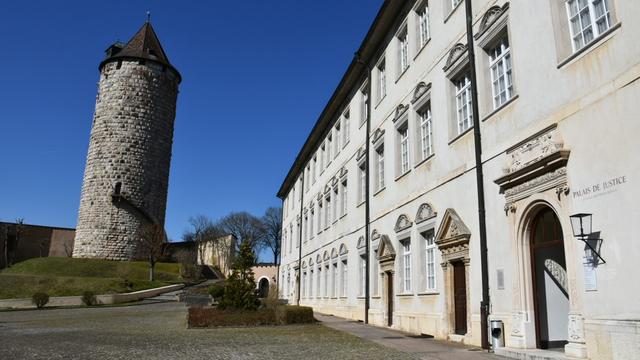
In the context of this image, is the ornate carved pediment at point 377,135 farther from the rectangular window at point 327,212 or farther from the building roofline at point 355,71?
the rectangular window at point 327,212

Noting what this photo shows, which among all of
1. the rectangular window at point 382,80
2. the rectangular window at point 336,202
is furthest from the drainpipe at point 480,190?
the rectangular window at point 336,202

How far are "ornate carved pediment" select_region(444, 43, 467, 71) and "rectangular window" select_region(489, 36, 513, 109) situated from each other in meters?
1.04

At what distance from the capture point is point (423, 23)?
1666 centimetres

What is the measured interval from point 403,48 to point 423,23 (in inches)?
74.9

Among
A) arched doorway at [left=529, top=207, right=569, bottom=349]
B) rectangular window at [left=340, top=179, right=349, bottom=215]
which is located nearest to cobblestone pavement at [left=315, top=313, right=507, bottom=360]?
arched doorway at [left=529, top=207, right=569, bottom=349]

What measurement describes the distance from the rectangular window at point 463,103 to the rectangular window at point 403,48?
417 centimetres

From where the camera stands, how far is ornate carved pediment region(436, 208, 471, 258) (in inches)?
492

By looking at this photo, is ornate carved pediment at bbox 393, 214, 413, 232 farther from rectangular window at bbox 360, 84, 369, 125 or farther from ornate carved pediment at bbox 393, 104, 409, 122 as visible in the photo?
rectangular window at bbox 360, 84, 369, 125

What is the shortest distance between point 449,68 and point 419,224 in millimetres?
4518

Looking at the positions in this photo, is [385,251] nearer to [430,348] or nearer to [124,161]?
[430,348]

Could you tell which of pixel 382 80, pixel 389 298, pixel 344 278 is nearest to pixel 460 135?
pixel 389 298

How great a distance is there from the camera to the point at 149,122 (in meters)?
53.7

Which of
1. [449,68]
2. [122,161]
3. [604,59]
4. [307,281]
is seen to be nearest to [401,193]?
[449,68]

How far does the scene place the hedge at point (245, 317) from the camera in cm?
1711
